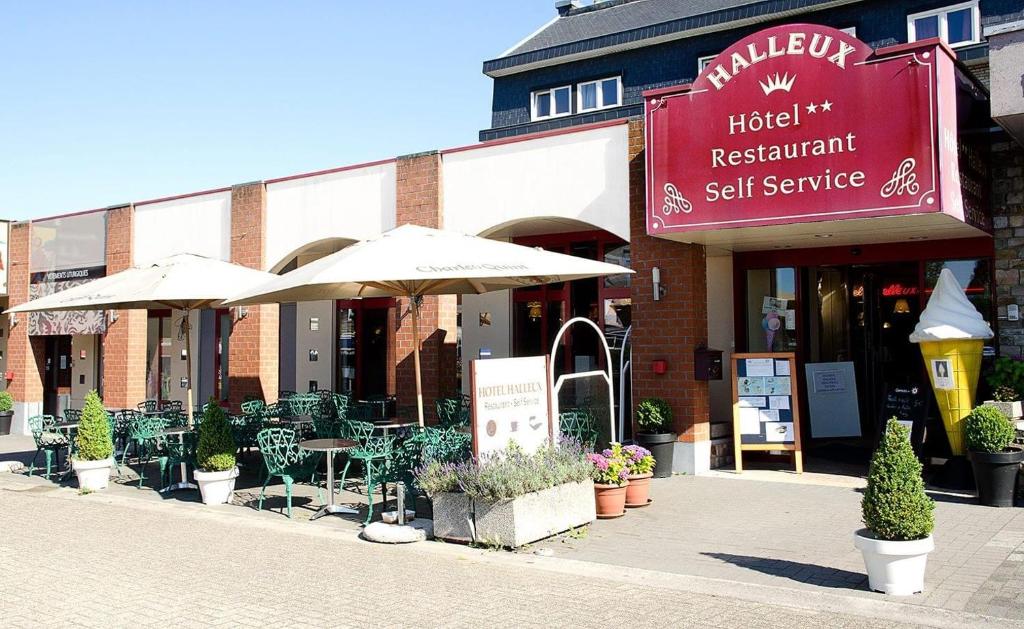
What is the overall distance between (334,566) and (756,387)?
6.42 m

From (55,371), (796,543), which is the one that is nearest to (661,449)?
(796,543)

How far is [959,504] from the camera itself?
898 cm

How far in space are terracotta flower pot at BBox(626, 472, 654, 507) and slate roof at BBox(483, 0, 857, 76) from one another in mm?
13658

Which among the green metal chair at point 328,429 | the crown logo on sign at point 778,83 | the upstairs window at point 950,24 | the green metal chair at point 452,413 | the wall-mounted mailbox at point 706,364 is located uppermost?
the upstairs window at point 950,24

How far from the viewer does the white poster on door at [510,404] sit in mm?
8023

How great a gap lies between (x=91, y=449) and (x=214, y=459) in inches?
84.7

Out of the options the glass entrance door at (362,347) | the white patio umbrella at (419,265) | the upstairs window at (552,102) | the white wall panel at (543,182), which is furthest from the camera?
the upstairs window at (552,102)

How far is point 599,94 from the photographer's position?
74.7ft

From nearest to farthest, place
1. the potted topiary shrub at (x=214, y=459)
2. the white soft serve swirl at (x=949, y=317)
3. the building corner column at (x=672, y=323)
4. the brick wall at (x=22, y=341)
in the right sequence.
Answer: the white soft serve swirl at (x=949, y=317) < the potted topiary shrub at (x=214, y=459) < the building corner column at (x=672, y=323) < the brick wall at (x=22, y=341)

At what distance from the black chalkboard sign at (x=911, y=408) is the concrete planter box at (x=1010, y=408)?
1009 mm

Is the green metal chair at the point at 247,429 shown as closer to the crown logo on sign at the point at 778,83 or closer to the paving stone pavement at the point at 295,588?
the paving stone pavement at the point at 295,588

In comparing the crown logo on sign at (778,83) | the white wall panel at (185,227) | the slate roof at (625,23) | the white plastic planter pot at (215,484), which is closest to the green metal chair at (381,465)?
the white plastic planter pot at (215,484)

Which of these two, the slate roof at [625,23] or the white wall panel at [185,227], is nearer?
the white wall panel at [185,227]

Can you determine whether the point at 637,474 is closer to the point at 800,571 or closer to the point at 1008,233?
the point at 800,571
